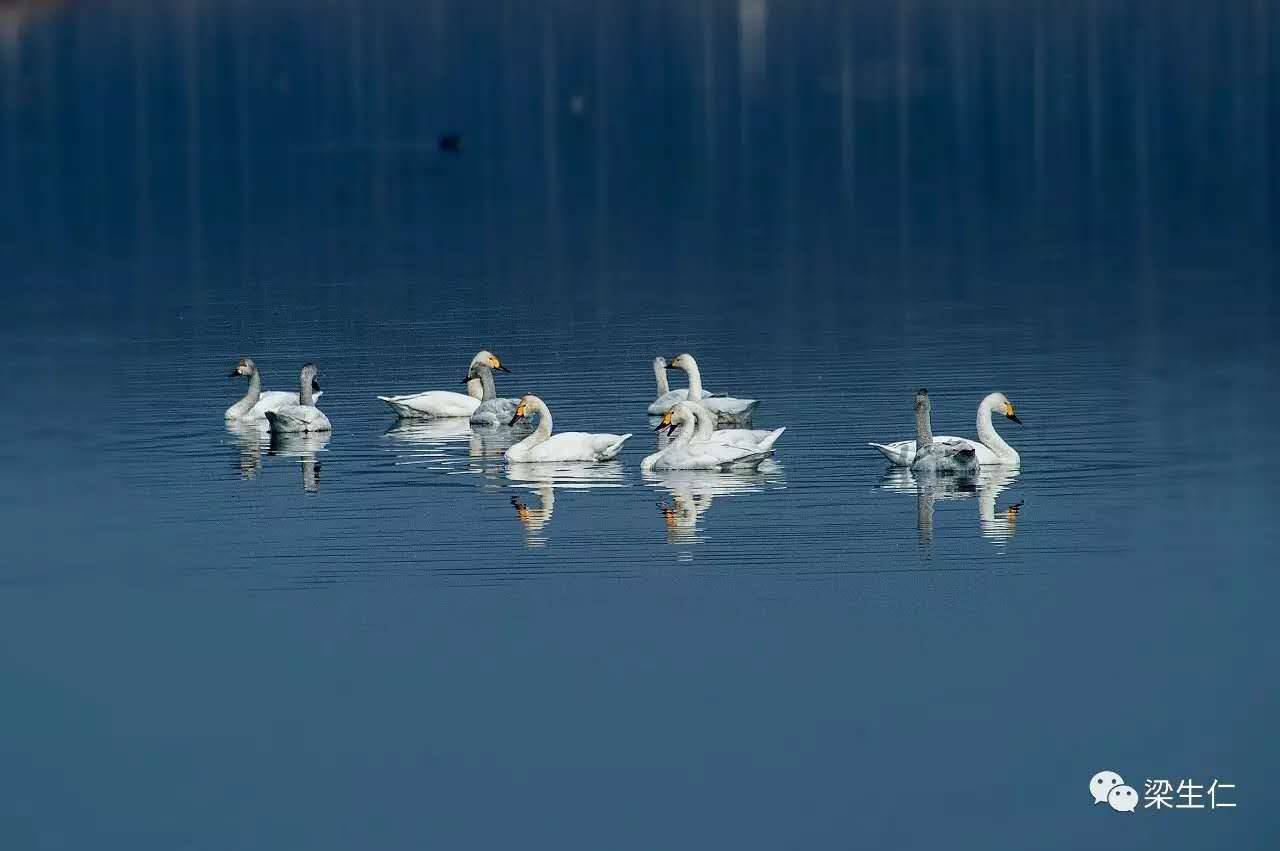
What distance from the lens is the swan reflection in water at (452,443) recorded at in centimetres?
3198

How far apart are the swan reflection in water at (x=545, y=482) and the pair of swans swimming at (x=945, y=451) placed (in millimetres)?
3018

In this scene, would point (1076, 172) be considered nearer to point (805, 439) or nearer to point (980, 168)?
point (980, 168)

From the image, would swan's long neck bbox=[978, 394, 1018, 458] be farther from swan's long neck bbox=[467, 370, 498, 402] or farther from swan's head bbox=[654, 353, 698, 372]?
swan's long neck bbox=[467, 370, 498, 402]

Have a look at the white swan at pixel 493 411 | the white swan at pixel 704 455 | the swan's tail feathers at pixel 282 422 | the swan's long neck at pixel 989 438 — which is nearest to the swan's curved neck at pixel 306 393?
the swan's tail feathers at pixel 282 422

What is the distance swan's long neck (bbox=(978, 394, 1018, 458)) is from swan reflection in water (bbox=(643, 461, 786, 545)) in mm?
2291

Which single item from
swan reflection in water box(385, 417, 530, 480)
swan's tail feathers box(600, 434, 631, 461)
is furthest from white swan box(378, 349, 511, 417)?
swan's tail feathers box(600, 434, 631, 461)

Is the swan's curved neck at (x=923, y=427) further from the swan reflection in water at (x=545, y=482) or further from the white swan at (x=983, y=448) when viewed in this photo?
the swan reflection in water at (x=545, y=482)

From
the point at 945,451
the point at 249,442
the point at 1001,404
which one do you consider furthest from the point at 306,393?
the point at 945,451

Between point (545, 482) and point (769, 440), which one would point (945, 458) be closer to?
point (769, 440)

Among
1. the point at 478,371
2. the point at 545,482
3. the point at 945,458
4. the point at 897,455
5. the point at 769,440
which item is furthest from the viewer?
the point at 478,371

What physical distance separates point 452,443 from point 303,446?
1.81 m

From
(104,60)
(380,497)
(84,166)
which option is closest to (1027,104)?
(84,166)

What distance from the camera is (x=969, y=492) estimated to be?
2894cm

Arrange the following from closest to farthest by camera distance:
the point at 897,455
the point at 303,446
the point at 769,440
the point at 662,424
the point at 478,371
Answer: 1. the point at 897,455
2. the point at 769,440
3. the point at 662,424
4. the point at 303,446
5. the point at 478,371
